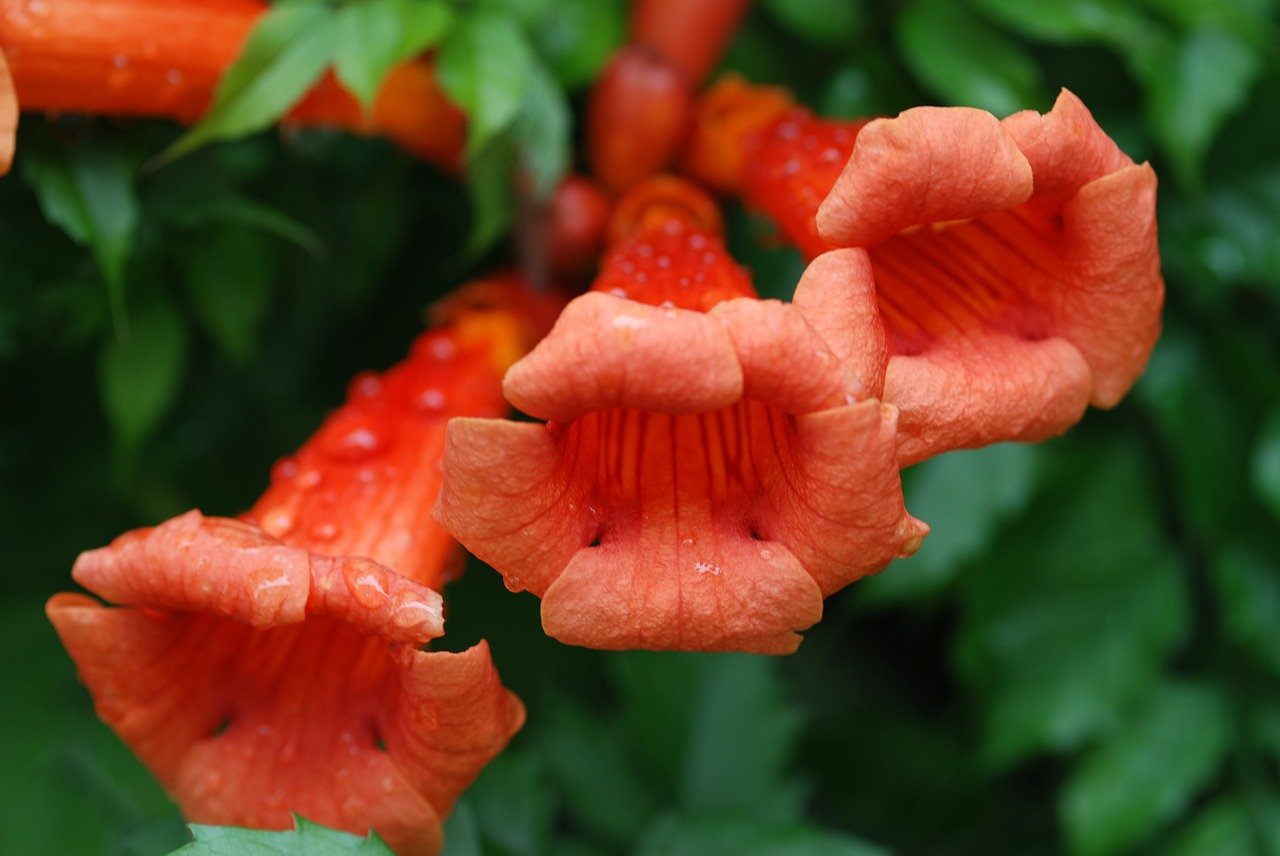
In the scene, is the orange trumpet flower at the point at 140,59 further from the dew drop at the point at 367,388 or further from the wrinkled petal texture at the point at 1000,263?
the wrinkled petal texture at the point at 1000,263

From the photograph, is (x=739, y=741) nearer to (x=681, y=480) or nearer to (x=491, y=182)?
(x=681, y=480)

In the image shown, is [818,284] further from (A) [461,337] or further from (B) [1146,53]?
(B) [1146,53]

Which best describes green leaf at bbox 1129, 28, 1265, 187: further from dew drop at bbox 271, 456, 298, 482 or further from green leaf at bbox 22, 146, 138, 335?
green leaf at bbox 22, 146, 138, 335

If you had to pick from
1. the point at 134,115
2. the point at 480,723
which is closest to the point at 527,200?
the point at 134,115

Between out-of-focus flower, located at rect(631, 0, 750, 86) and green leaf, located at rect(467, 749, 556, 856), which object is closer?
green leaf, located at rect(467, 749, 556, 856)

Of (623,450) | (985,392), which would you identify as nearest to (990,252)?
(985,392)

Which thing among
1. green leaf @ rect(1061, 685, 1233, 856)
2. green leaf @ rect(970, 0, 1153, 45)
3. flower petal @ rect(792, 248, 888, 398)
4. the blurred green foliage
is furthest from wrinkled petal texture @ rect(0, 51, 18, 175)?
green leaf @ rect(1061, 685, 1233, 856)
